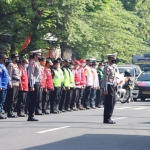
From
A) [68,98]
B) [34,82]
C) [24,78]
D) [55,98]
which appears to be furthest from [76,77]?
[34,82]

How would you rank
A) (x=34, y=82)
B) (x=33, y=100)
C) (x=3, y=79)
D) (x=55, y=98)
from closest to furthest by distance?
(x=33, y=100)
(x=34, y=82)
(x=3, y=79)
(x=55, y=98)

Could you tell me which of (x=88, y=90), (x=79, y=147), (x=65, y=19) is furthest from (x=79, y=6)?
(x=79, y=147)

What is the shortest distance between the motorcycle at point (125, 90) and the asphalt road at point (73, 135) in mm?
13857

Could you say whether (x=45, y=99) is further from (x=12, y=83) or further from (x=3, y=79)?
(x=3, y=79)

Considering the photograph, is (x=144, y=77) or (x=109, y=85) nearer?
(x=109, y=85)

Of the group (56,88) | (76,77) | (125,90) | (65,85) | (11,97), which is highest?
(76,77)

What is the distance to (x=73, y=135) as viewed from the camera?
50.6 feet

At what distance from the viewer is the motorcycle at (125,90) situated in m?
34.5

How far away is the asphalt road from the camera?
1325 cm

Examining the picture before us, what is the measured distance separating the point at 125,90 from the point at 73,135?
1982 cm

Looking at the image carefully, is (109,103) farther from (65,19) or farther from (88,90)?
(65,19)

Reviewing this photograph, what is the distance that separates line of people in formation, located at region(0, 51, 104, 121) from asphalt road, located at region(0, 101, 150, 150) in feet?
3.46

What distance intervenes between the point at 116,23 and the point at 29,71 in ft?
65.3

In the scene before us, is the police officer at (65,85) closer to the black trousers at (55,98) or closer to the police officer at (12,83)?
the black trousers at (55,98)
